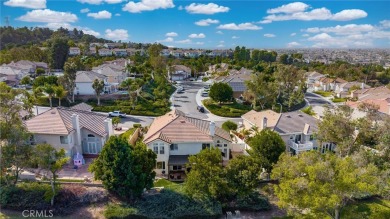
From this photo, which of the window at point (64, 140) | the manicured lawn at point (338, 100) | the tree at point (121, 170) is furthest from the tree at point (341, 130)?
the manicured lawn at point (338, 100)

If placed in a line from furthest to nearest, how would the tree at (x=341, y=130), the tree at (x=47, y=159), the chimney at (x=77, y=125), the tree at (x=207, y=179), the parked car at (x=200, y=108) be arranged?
1. the parked car at (x=200, y=108)
2. the chimney at (x=77, y=125)
3. the tree at (x=341, y=130)
4. the tree at (x=207, y=179)
5. the tree at (x=47, y=159)

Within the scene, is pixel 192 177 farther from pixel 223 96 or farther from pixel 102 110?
pixel 223 96

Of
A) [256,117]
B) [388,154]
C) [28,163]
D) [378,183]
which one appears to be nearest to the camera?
[378,183]

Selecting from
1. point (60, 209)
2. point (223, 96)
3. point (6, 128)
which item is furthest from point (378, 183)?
point (223, 96)

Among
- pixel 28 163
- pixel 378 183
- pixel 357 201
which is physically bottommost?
pixel 357 201

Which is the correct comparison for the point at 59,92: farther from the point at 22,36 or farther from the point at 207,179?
the point at 22,36

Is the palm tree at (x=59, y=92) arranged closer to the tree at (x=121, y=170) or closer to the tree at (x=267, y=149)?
the tree at (x=121, y=170)

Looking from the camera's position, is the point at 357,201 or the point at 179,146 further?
the point at 179,146

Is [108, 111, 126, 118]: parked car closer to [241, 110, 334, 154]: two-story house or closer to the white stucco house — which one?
the white stucco house
